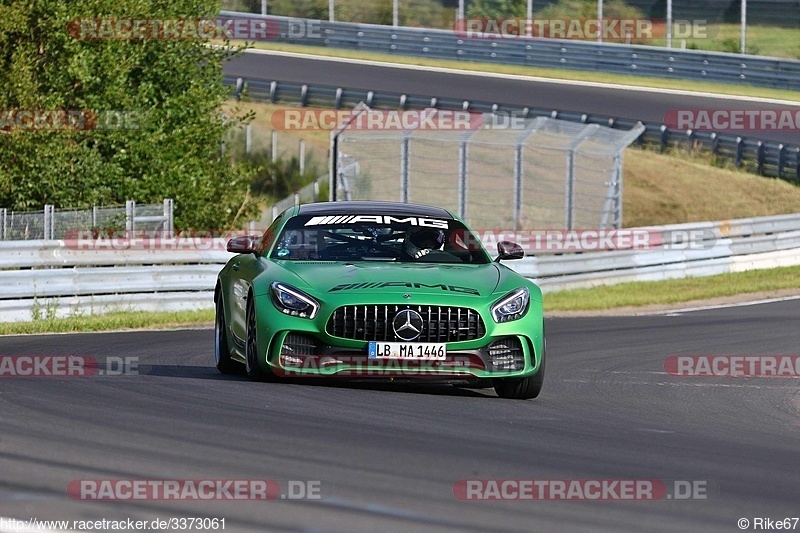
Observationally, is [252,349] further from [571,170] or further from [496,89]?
[496,89]

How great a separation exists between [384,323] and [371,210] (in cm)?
178

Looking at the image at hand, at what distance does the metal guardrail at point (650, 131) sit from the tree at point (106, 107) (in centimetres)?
768

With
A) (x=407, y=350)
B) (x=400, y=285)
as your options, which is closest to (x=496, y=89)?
(x=400, y=285)

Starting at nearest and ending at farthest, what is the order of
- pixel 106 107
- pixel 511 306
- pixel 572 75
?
pixel 511 306, pixel 106 107, pixel 572 75

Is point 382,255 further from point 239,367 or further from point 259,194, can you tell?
point 259,194

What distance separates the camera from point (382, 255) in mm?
10812

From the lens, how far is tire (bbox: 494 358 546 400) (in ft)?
33.3

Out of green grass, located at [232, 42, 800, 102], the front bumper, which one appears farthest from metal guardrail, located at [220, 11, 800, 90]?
the front bumper

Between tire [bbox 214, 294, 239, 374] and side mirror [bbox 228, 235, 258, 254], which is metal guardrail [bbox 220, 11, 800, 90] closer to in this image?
tire [bbox 214, 294, 239, 374]

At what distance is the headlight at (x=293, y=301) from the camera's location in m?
9.83

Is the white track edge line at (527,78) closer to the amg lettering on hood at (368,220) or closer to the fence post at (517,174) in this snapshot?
the fence post at (517,174)

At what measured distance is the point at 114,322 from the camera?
55.7 ft

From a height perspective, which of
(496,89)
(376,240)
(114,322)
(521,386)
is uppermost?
(376,240)

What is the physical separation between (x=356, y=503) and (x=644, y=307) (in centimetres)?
1669
